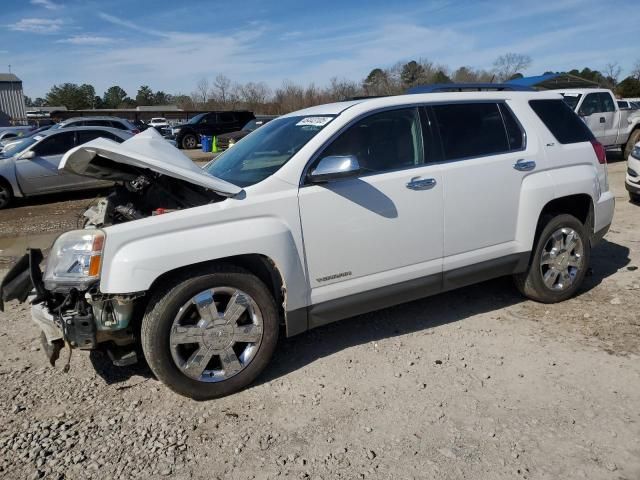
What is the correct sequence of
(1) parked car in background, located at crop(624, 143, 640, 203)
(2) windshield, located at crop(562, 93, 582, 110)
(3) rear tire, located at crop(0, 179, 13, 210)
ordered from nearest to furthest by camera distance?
(1) parked car in background, located at crop(624, 143, 640, 203)
(3) rear tire, located at crop(0, 179, 13, 210)
(2) windshield, located at crop(562, 93, 582, 110)

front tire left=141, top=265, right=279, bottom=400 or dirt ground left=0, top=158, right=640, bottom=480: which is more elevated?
front tire left=141, top=265, right=279, bottom=400

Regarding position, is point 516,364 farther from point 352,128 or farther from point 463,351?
point 352,128

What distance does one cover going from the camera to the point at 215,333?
3.21 metres

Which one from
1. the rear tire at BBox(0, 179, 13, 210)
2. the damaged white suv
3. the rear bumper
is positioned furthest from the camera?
the rear tire at BBox(0, 179, 13, 210)

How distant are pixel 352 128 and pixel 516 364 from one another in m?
2.04

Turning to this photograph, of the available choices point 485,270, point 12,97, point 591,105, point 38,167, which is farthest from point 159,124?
point 12,97

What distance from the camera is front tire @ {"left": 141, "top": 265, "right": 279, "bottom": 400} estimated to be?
306 cm

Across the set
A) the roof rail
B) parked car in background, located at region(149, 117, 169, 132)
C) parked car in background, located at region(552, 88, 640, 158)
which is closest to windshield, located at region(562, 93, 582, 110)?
parked car in background, located at region(552, 88, 640, 158)

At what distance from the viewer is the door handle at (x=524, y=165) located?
13.6 ft

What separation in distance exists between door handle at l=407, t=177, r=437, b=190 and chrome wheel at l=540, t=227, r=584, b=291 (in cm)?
141

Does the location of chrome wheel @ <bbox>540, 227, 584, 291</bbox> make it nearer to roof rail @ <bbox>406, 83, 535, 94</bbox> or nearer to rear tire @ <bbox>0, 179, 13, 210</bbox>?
roof rail @ <bbox>406, 83, 535, 94</bbox>

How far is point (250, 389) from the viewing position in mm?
3416

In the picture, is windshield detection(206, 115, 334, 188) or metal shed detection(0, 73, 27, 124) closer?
windshield detection(206, 115, 334, 188)

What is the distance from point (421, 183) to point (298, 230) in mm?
1021
